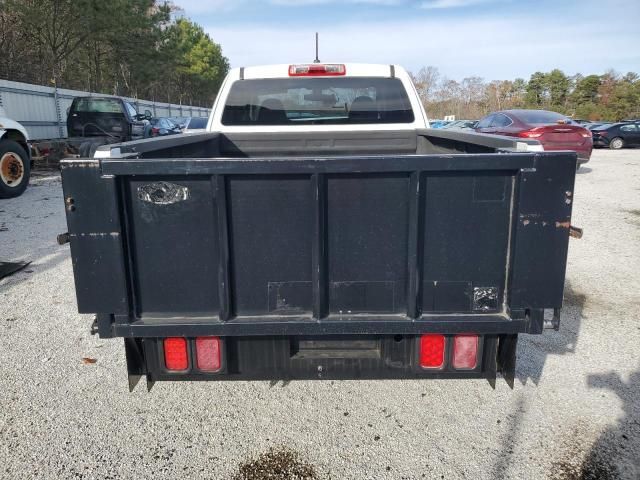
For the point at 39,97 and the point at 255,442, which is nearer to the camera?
the point at 255,442

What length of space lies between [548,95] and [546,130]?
56512 mm

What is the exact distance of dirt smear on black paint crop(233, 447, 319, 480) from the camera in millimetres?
2469

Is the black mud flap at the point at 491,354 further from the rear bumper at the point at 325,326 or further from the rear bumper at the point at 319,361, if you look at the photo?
the rear bumper at the point at 325,326

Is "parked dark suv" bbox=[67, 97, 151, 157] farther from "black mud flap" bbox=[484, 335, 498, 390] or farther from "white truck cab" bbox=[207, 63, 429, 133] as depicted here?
"black mud flap" bbox=[484, 335, 498, 390]

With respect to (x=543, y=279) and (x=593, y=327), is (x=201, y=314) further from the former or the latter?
(x=593, y=327)

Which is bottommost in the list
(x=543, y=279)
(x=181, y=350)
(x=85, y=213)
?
(x=181, y=350)

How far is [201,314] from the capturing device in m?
2.27

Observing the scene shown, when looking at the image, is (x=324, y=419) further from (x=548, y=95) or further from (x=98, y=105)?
(x=548, y=95)

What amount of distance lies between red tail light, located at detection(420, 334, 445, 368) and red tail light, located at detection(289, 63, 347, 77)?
2.68 m

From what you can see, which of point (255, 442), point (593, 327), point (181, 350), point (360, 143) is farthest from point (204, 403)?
point (593, 327)

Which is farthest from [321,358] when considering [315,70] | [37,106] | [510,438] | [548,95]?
[548,95]

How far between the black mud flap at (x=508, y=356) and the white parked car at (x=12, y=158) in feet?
33.6

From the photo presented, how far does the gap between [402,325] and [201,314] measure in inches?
37.7

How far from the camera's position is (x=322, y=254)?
218 cm
